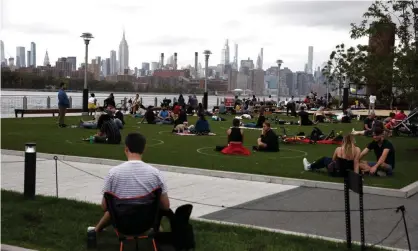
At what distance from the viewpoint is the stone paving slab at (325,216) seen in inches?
279

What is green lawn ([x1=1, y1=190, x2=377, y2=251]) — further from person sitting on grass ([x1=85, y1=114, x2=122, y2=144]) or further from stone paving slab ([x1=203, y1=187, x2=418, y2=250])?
person sitting on grass ([x1=85, y1=114, x2=122, y2=144])

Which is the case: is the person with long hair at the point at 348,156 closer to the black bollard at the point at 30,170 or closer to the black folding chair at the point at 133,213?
the black bollard at the point at 30,170

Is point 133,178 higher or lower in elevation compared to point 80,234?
higher

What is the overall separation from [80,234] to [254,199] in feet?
12.1

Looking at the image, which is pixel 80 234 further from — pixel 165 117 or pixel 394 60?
pixel 165 117

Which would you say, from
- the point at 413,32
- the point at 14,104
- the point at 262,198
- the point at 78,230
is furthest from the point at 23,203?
the point at 14,104

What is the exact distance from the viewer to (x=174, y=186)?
10.3 meters

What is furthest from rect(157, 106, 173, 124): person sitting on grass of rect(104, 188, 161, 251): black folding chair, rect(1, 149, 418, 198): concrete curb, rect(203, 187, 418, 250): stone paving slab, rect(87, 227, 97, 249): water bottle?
rect(104, 188, 161, 251): black folding chair

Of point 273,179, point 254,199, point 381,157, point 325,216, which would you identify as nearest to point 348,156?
point 381,157

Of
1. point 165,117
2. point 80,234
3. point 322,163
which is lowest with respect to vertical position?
point 80,234

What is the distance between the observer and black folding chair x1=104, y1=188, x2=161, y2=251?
5.36m

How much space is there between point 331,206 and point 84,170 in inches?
229

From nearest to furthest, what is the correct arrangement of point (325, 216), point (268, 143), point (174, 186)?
point (325, 216) < point (174, 186) < point (268, 143)

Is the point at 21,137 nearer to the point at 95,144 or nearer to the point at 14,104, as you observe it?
the point at 95,144
